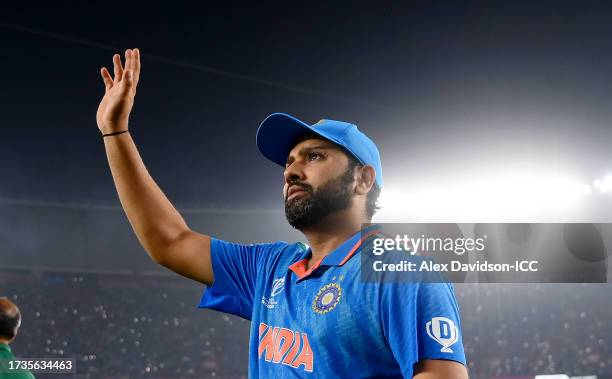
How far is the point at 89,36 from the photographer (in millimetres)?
13219

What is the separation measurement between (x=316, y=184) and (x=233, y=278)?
411 millimetres

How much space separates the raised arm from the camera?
2.00 meters

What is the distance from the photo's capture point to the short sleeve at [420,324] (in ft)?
4.85

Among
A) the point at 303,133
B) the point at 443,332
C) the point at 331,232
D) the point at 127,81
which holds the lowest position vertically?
the point at 443,332

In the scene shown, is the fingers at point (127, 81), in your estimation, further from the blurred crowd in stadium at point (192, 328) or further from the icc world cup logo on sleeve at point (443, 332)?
the blurred crowd in stadium at point (192, 328)

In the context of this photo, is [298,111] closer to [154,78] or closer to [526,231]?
[154,78]

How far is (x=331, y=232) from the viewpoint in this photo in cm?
196

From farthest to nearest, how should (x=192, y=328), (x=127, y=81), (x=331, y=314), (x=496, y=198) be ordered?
(x=192, y=328), (x=496, y=198), (x=127, y=81), (x=331, y=314)

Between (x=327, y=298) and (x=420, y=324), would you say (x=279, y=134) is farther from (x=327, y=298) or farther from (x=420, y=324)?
(x=420, y=324)

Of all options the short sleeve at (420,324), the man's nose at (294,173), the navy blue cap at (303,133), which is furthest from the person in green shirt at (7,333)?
the short sleeve at (420,324)

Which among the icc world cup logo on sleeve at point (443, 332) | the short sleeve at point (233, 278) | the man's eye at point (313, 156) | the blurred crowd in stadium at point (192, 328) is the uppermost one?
the blurred crowd in stadium at point (192, 328)

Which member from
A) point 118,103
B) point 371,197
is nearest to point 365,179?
point 371,197

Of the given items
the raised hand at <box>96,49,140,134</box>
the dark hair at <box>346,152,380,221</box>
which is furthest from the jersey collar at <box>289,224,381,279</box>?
the raised hand at <box>96,49,140,134</box>

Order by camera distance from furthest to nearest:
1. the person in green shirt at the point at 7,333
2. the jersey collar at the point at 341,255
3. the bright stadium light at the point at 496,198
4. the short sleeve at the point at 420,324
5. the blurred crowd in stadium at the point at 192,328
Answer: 1. the bright stadium light at the point at 496,198
2. the blurred crowd in stadium at the point at 192,328
3. the person in green shirt at the point at 7,333
4. the jersey collar at the point at 341,255
5. the short sleeve at the point at 420,324
